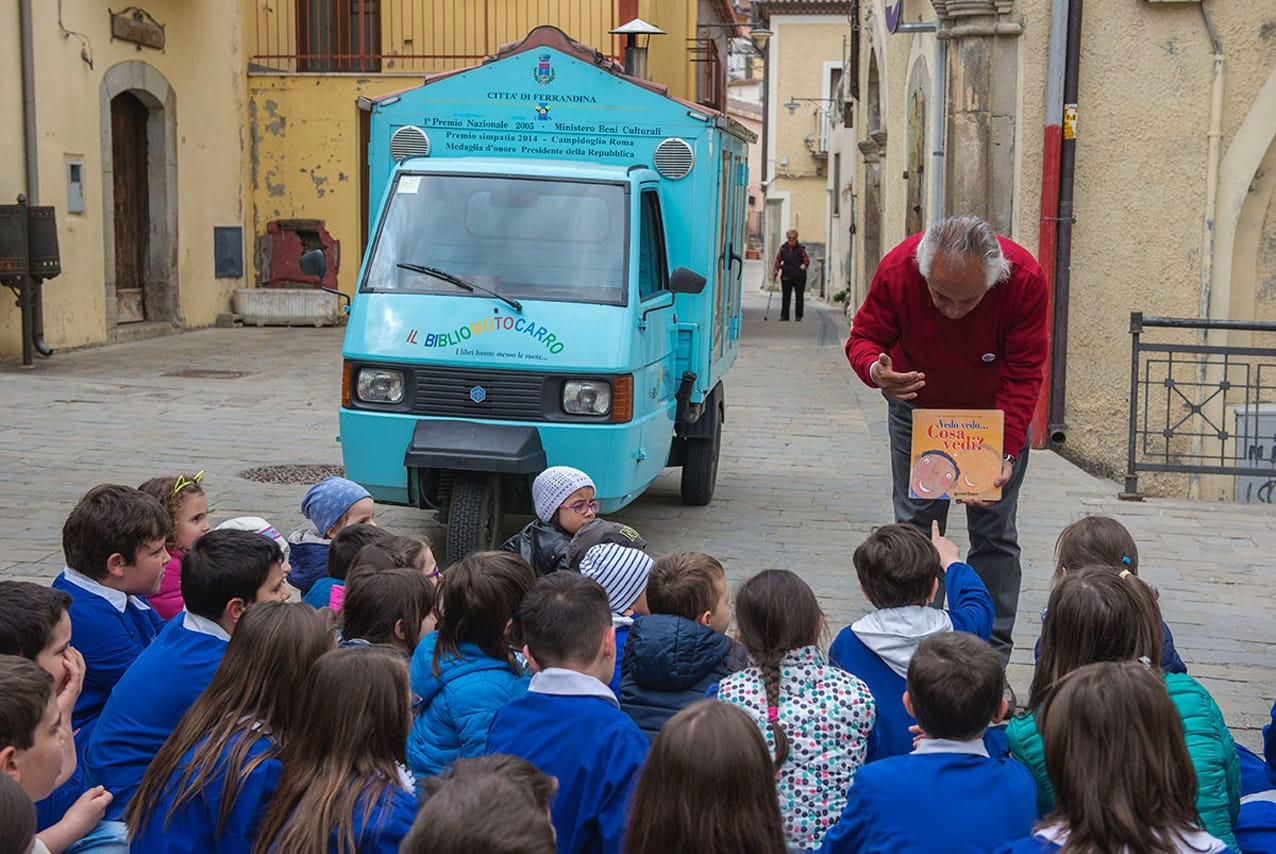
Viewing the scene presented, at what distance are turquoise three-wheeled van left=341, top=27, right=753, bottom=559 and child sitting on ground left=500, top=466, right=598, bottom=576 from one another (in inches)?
39.2

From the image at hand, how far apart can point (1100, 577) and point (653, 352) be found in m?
4.43

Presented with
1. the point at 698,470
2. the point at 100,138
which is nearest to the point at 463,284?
the point at 698,470

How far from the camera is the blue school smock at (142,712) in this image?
12.0 feet

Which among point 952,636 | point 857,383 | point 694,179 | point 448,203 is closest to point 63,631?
point 952,636

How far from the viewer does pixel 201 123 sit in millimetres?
21234

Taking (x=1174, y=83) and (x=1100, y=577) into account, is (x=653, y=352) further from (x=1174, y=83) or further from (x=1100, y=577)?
(x=1174, y=83)

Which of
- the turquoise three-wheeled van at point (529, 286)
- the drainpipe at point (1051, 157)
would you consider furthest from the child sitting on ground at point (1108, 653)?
the drainpipe at point (1051, 157)

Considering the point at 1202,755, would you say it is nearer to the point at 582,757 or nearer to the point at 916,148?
the point at 582,757

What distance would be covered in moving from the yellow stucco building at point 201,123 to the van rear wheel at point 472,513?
10.7 metres

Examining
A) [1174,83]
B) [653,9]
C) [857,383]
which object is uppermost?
[653,9]

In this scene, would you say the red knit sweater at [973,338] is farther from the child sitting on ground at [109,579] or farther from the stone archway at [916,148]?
the stone archway at [916,148]

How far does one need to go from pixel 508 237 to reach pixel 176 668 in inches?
178

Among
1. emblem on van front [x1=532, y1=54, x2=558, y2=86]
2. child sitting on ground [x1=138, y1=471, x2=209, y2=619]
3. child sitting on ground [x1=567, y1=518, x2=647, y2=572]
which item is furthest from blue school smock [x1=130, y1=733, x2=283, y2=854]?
emblem on van front [x1=532, y1=54, x2=558, y2=86]

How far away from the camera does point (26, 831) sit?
236cm
